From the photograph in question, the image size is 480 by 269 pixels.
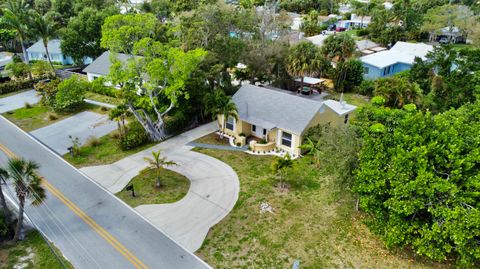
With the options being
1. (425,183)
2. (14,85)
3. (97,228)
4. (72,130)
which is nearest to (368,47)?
(72,130)

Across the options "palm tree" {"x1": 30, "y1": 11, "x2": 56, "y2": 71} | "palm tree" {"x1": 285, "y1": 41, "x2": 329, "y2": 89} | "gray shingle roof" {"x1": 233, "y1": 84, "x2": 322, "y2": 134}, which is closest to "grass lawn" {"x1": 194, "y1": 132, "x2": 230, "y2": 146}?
"gray shingle roof" {"x1": 233, "y1": 84, "x2": 322, "y2": 134}

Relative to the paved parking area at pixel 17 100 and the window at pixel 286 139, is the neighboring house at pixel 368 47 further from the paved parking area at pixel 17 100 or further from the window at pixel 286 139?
the paved parking area at pixel 17 100

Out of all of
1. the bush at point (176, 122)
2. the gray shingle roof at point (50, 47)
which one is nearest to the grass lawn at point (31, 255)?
the bush at point (176, 122)

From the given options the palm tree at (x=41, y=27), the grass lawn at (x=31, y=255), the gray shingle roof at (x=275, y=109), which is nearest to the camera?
the grass lawn at (x=31, y=255)

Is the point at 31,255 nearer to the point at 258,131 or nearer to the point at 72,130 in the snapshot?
the point at 72,130

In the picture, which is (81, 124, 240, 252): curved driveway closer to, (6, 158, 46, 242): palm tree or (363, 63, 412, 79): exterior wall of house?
(6, 158, 46, 242): palm tree

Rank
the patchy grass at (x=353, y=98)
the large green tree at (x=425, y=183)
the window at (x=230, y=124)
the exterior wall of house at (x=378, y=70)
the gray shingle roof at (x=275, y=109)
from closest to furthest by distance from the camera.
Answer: the large green tree at (x=425, y=183) < the gray shingle roof at (x=275, y=109) < the window at (x=230, y=124) < the patchy grass at (x=353, y=98) < the exterior wall of house at (x=378, y=70)
